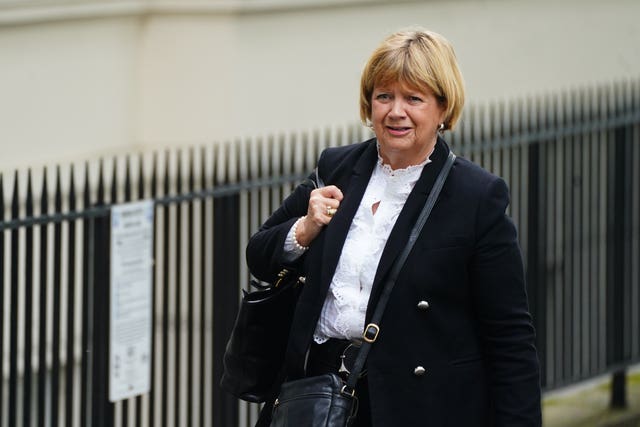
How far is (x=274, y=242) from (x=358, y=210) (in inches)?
9.6

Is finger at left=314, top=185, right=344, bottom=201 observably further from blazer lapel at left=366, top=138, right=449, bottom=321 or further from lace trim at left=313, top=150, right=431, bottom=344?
blazer lapel at left=366, top=138, right=449, bottom=321

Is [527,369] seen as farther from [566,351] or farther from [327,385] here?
[566,351]

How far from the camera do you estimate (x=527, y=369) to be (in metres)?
4.14

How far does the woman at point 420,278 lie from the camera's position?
408 cm

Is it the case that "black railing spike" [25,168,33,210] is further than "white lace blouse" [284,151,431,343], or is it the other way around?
"black railing spike" [25,168,33,210]

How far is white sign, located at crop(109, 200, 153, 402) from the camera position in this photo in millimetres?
6191

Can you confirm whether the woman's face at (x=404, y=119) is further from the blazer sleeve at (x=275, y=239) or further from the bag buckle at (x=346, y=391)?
the bag buckle at (x=346, y=391)

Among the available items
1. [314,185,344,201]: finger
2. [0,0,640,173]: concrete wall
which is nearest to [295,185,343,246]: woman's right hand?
[314,185,344,201]: finger

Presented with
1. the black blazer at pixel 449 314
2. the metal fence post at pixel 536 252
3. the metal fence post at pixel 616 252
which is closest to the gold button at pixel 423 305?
the black blazer at pixel 449 314

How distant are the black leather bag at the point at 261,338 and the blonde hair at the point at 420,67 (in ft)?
1.89

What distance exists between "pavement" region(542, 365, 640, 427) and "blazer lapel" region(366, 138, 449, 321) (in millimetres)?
4384

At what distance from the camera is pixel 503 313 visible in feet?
13.4

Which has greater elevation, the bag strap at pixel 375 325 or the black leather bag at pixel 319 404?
the bag strap at pixel 375 325

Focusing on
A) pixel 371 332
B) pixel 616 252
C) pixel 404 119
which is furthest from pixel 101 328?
pixel 616 252
